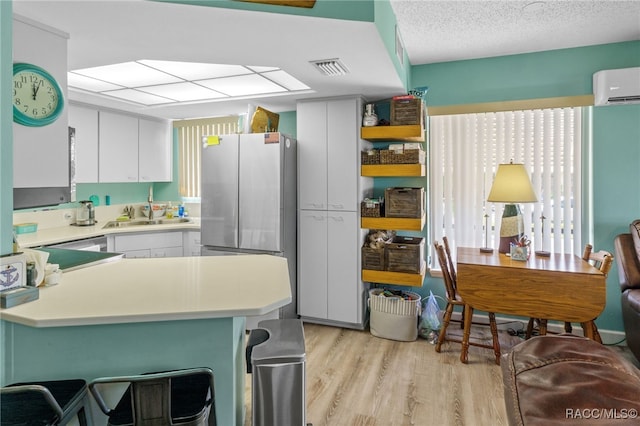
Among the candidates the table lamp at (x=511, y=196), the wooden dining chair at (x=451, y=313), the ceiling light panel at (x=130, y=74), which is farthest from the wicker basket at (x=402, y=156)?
the ceiling light panel at (x=130, y=74)

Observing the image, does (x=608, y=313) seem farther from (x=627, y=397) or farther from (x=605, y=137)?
(x=627, y=397)

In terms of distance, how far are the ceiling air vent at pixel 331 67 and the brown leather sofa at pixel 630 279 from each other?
2.54 meters

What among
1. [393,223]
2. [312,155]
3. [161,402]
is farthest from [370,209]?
[161,402]

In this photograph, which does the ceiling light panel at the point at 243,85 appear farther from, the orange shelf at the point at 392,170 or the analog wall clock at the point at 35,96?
the analog wall clock at the point at 35,96

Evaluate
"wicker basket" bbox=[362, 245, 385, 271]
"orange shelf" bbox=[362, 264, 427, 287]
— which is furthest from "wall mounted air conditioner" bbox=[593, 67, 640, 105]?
"wicker basket" bbox=[362, 245, 385, 271]

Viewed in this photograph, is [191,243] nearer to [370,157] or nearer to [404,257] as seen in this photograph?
[370,157]

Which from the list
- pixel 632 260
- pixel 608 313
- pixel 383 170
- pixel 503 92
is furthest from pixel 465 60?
pixel 608 313

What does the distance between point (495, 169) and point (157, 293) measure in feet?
10.2

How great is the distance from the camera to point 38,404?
1158 mm

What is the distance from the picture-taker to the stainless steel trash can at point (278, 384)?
157 centimetres

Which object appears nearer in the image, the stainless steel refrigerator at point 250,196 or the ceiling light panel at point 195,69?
the ceiling light panel at point 195,69

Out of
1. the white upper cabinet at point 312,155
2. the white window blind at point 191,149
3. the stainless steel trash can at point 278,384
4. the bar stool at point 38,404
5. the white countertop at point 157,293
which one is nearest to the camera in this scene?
the bar stool at point 38,404

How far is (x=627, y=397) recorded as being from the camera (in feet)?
1.97

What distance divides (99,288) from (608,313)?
390 centimetres
